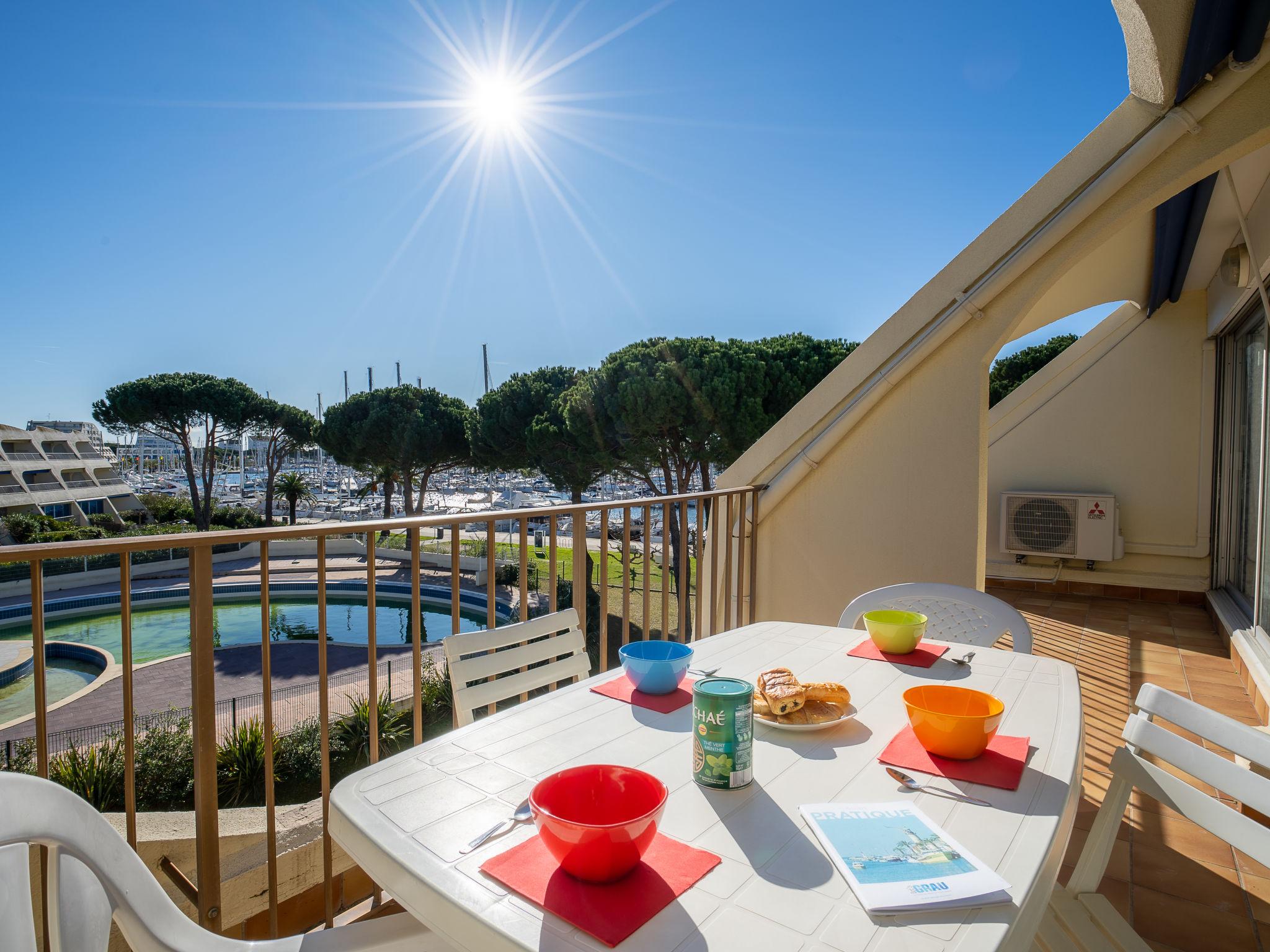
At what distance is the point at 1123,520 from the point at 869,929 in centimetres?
642

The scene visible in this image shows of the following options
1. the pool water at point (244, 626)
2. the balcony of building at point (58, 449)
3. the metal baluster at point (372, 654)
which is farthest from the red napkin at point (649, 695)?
the balcony of building at point (58, 449)

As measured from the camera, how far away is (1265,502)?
3238 millimetres

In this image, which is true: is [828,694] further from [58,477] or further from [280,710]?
[58,477]

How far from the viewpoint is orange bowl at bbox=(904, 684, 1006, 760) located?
3.22 ft

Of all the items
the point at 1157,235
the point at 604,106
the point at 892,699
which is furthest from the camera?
the point at 604,106

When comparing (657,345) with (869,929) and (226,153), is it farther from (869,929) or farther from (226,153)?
(226,153)

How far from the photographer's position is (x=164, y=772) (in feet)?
19.6

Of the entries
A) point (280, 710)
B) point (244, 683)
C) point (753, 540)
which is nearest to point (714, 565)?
point (753, 540)

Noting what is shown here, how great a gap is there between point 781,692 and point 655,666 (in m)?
0.27

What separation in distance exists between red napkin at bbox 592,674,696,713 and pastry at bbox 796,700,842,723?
23 centimetres

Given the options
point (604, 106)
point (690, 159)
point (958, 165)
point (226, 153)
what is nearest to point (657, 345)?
point (690, 159)

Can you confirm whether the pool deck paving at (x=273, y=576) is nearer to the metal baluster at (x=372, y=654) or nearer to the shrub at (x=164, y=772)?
the shrub at (x=164, y=772)

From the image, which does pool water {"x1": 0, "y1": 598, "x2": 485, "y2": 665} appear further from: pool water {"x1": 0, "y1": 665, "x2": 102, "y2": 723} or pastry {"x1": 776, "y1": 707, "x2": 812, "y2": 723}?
pastry {"x1": 776, "y1": 707, "x2": 812, "y2": 723}

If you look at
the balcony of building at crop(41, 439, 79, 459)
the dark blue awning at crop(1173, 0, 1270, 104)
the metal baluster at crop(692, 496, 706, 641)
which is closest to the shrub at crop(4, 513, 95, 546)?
the balcony of building at crop(41, 439, 79, 459)
